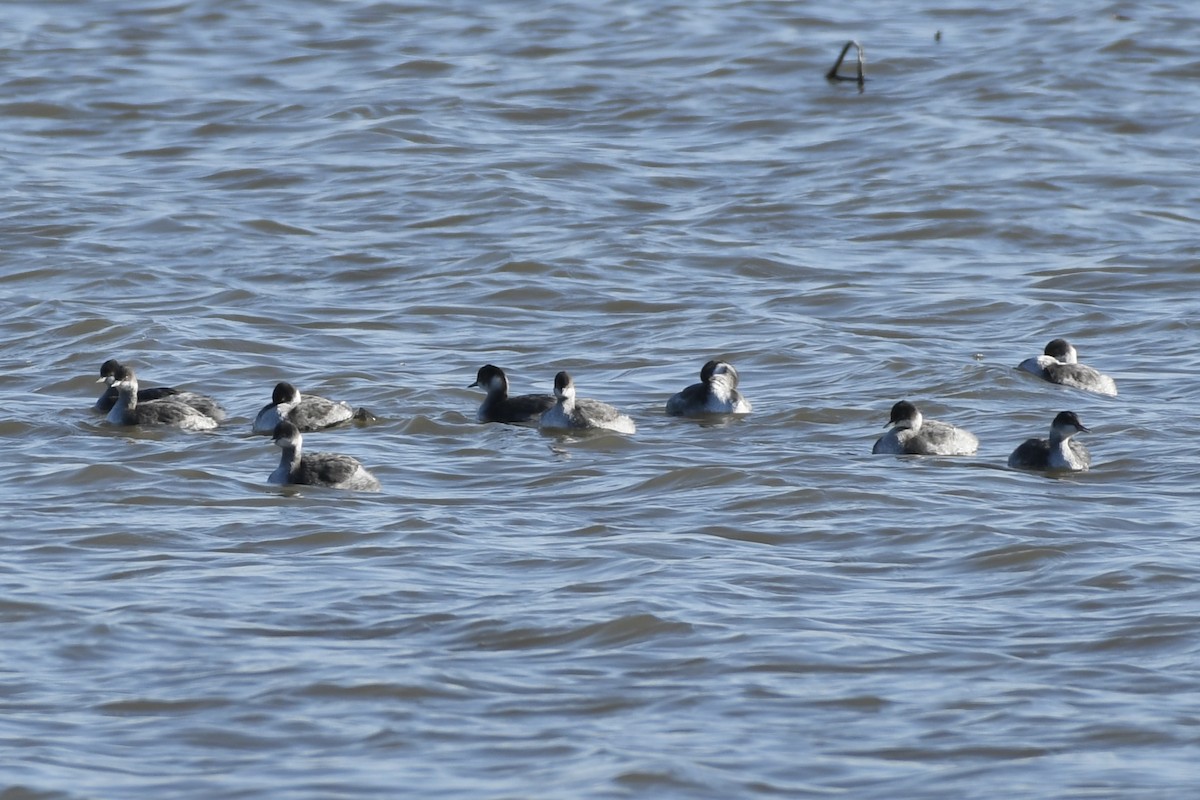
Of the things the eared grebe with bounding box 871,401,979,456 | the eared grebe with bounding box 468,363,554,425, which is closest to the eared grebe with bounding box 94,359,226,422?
the eared grebe with bounding box 468,363,554,425

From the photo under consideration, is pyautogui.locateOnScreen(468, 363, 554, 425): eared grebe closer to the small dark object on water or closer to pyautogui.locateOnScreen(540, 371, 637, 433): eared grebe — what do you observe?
pyautogui.locateOnScreen(540, 371, 637, 433): eared grebe

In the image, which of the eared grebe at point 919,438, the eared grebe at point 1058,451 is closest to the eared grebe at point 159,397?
the eared grebe at point 919,438

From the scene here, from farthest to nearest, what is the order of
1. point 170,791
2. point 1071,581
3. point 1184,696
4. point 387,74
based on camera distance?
point 387,74, point 1071,581, point 1184,696, point 170,791

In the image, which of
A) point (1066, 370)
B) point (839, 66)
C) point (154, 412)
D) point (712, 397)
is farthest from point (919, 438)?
point (839, 66)

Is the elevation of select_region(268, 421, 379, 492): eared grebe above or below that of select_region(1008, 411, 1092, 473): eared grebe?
above

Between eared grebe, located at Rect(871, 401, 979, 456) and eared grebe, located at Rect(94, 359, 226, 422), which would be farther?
eared grebe, located at Rect(94, 359, 226, 422)

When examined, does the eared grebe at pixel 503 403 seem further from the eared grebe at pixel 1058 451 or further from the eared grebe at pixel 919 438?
the eared grebe at pixel 1058 451

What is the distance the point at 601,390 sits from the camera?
16000mm

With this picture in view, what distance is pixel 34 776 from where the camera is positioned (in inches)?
322

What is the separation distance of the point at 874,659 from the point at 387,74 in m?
19.6

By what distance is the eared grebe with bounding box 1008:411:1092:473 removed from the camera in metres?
13.3

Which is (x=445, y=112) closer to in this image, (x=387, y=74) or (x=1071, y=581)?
(x=387, y=74)

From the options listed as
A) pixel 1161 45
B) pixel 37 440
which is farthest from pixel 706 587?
pixel 1161 45

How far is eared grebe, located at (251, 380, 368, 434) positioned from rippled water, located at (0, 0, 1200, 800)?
0.15m
